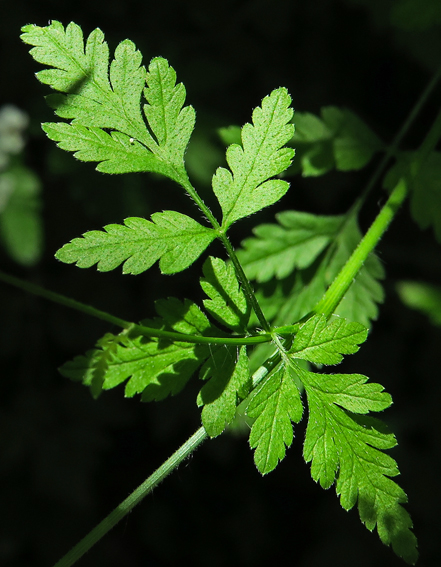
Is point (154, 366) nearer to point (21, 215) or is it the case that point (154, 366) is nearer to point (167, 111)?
point (167, 111)

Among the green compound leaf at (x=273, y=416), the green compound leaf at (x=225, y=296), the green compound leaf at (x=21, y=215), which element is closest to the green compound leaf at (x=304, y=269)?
the green compound leaf at (x=225, y=296)

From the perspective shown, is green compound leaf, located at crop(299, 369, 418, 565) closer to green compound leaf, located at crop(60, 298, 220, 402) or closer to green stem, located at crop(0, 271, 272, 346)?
green stem, located at crop(0, 271, 272, 346)

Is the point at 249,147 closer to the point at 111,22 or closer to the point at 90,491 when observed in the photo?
the point at 111,22

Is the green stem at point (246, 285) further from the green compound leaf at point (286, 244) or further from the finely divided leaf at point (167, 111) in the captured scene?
the green compound leaf at point (286, 244)

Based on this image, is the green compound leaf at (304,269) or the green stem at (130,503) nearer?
the green stem at (130,503)

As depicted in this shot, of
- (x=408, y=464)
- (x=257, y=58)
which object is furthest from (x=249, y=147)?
(x=408, y=464)

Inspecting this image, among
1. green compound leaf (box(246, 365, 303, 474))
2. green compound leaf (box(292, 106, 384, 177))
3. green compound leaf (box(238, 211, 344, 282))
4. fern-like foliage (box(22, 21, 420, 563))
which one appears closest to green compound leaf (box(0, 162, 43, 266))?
green compound leaf (box(238, 211, 344, 282))
